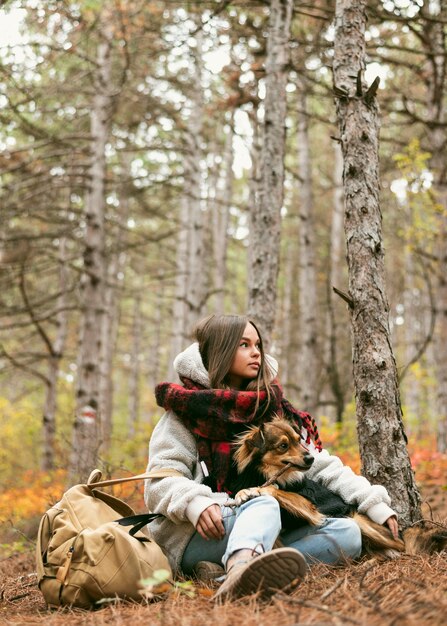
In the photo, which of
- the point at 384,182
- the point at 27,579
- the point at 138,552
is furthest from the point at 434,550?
the point at 384,182

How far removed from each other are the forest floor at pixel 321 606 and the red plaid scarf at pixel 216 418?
Answer: 2.15ft

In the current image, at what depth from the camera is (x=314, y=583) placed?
2939mm

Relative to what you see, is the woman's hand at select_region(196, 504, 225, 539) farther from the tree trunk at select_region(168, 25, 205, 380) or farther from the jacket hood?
the tree trunk at select_region(168, 25, 205, 380)

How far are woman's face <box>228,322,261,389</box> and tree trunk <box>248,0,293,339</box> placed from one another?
223 cm

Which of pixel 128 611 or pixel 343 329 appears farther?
pixel 343 329

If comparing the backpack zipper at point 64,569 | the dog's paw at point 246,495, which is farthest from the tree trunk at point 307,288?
the backpack zipper at point 64,569

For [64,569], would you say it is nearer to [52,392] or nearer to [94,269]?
[94,269]

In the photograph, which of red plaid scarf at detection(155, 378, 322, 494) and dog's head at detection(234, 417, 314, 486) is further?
red plaid scarf at detection(155, 378, 322, 494)

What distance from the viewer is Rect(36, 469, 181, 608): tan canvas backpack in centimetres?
285

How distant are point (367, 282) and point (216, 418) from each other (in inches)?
53.3

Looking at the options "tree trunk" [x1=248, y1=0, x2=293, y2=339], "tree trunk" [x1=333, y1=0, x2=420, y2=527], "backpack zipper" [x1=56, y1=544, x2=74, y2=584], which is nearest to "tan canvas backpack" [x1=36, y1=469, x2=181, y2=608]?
"backpack zipper" [x1=56, y1=544, x2=74, y2=584]

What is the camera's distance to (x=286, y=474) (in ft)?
10.9

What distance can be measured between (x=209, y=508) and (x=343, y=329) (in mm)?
9544

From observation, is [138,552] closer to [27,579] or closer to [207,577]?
[207,577]
